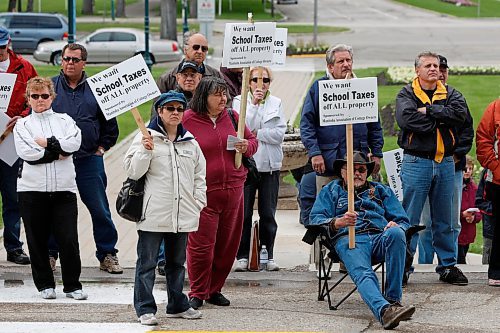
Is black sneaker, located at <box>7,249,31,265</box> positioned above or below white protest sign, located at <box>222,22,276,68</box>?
below

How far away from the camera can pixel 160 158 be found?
8.87 m

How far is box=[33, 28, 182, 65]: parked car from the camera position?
3953 cm

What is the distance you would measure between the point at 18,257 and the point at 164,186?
10.2 feet

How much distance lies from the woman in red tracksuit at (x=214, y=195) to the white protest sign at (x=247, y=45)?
30.8 inches

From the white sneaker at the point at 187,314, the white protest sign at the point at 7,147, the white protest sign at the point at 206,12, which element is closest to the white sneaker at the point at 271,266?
the white sneaker at the point at 187,314

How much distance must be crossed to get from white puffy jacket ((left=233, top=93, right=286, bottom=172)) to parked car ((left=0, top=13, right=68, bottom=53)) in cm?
3475

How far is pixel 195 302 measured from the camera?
377 inches

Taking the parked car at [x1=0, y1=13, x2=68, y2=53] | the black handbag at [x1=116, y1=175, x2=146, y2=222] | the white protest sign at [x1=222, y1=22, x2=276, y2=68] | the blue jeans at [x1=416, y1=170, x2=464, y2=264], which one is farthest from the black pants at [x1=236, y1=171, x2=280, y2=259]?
the parked car at [x1=0, y1=13, x2=68, y2=53]

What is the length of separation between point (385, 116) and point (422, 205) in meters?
10.7

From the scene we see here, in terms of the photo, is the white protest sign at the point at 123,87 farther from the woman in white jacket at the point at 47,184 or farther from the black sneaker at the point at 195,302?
the black sneaker at the point at 195,302

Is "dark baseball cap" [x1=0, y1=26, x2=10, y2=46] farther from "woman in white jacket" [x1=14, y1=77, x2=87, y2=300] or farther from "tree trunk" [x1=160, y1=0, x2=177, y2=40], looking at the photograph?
"tree trunk" [x1=160, y1=0, x2=177, y2=40]

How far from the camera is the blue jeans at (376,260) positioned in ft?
29.4

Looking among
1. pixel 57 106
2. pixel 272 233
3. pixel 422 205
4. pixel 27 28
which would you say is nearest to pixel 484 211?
pixel 422 205

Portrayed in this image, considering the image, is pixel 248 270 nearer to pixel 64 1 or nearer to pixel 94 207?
pixel 94 207
